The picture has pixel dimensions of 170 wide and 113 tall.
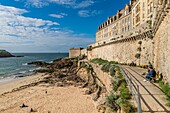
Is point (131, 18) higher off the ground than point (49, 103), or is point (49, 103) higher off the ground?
point (131, 18)

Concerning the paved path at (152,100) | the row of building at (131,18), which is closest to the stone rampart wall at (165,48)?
the paved path at (152,100)

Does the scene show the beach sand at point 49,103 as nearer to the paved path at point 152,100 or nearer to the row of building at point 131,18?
the paved path at point 152,100

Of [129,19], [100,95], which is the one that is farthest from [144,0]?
[100,95]

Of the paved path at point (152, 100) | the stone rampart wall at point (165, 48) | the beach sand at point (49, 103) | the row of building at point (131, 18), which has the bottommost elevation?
the beach sand at point (49, 103)

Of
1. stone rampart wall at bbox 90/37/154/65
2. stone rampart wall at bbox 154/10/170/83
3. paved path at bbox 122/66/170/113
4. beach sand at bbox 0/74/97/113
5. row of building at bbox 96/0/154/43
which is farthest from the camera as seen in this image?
row of building at bbox 96/0/154/43

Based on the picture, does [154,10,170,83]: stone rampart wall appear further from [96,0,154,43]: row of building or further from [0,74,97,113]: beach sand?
[96,0,154,43]: row of building

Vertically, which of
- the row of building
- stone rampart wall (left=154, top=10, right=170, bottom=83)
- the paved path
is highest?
the row of building

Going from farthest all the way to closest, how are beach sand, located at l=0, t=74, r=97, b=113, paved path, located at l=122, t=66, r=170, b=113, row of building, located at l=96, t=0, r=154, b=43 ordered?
row of building, located at l=96, t=0, r=154, b=43 → beach sand, located at l=0, t=74, r=97, b=113 → paved path, located at l=122, t=66, r=170, b=113

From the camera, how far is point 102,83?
63.2ft

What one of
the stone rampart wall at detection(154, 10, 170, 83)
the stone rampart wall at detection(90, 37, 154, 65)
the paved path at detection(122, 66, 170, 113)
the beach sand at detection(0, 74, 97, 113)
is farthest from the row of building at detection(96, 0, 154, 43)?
the beach sand at detection(0, 74, 97, 113)

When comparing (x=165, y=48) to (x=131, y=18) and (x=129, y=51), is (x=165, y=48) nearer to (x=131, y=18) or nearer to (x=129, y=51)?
(x=129, y=51)

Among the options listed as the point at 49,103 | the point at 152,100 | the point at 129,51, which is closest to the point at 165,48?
the point at 152,100

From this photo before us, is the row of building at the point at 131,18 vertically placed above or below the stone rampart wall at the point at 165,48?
above

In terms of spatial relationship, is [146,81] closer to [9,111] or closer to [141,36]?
[141,36]
